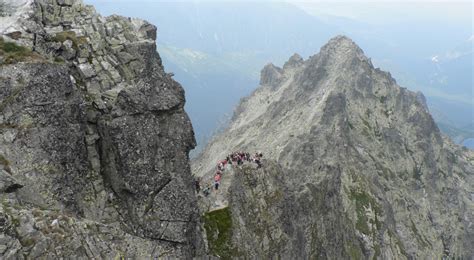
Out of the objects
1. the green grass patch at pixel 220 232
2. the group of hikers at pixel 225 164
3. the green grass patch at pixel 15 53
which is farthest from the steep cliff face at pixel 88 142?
the group of hikers at pixel 225 164

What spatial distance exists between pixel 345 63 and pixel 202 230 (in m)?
166

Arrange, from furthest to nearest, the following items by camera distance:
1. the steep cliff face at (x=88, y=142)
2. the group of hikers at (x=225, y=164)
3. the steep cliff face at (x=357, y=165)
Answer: the steep cliff face at (x=357, y=165) → the group of hikers at (x=225, y=164) → the steep cliff face at (x=88, y=142)

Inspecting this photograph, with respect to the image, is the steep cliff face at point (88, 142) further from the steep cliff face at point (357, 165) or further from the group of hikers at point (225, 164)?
the steep cliff face at point (357, 165)

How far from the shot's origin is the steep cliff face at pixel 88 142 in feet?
86.9

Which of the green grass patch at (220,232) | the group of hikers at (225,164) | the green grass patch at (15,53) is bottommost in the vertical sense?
the green grass patch at (220,232)

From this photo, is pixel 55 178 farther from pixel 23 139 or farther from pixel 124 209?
pixel 124 209

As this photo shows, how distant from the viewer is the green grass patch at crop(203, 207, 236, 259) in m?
41.1

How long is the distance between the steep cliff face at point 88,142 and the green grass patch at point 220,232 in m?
4.53

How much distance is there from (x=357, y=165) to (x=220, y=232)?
116m

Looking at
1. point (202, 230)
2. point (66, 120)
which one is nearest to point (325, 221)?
point (202, 230)

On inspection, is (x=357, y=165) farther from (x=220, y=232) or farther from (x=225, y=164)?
(x=220, y=232)

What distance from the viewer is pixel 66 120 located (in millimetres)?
31766

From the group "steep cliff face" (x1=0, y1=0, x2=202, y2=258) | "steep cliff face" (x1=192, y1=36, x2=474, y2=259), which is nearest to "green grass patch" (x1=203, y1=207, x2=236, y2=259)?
"steep cliff face" (x1=0, y1=0, x2=202, y2=258)

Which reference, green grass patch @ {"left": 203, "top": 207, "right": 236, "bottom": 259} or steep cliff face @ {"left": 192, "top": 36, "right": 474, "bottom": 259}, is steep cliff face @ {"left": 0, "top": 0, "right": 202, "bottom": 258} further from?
steep cliff face @ {"left": 192, "top": 36, "right": 474, "bottom": 259}
